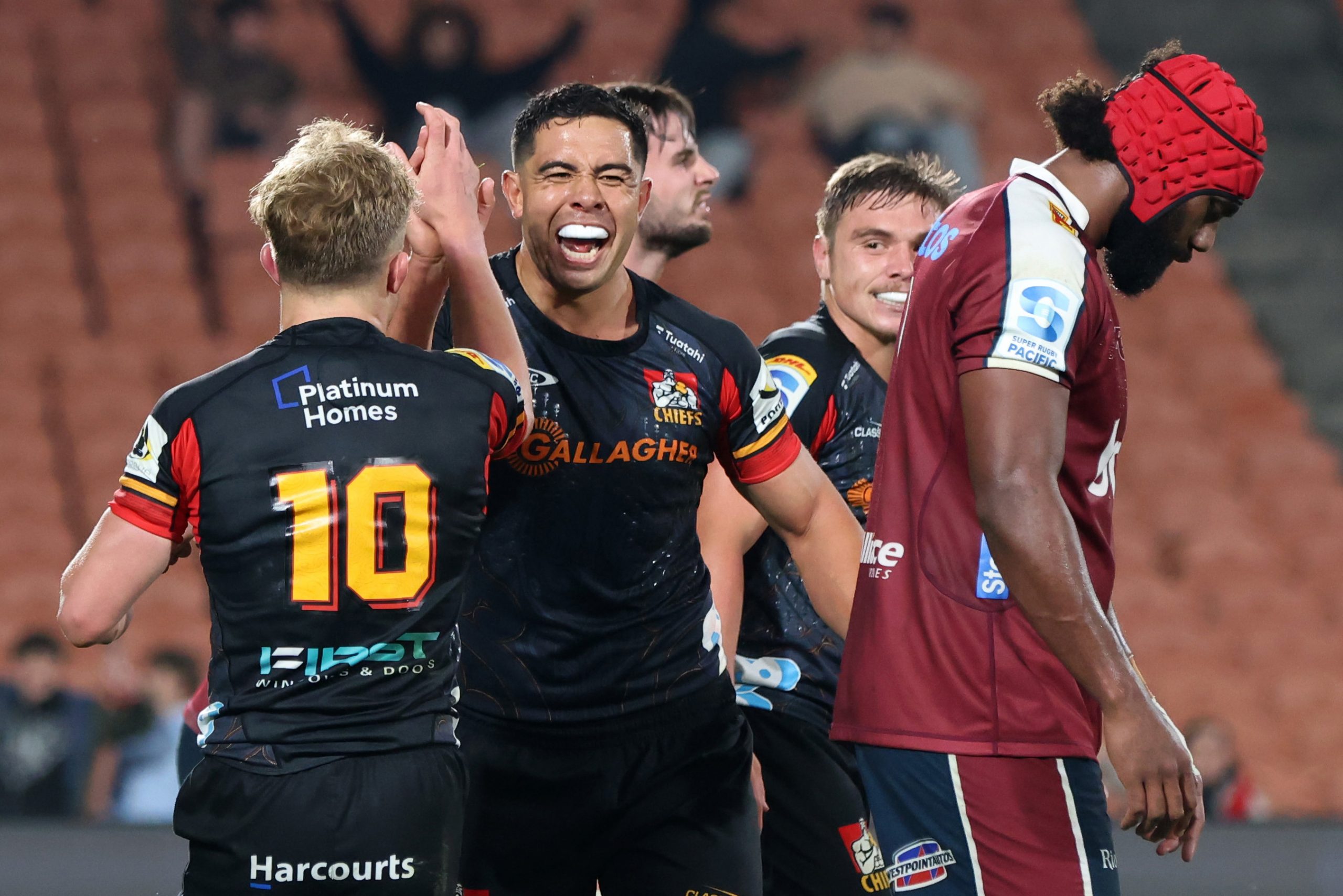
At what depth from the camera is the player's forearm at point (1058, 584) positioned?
2199 millimetres

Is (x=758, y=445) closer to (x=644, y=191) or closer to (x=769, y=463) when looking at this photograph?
(x=769, y=463)

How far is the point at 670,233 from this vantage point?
14.1ft

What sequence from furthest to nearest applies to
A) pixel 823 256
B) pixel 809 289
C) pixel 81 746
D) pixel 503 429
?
1. pixel 809 289
2. pixel 81 746
3. pixel 823 256
4. pixel 503 429

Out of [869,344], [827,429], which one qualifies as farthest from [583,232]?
[869,344]

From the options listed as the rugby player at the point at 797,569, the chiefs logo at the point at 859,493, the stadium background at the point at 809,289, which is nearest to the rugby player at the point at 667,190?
the rugby player at the point at 797,569

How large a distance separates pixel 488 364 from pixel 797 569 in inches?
57.2

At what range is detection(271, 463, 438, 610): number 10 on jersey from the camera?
225 centimetres

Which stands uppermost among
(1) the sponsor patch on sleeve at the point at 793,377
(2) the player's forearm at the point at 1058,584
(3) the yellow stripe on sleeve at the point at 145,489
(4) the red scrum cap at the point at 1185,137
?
(4) the red scrum cap at the point at 1185,137

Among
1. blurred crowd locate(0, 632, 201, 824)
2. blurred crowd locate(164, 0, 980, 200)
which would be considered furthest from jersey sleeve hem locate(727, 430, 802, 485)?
blurred crowd locate(164, 0, 980, 200)

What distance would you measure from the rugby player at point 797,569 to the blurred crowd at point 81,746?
14.0ft

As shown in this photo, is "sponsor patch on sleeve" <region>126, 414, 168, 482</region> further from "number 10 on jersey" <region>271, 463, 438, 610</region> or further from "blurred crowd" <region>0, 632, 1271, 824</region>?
"blurred crowd" <region>0, 632, 1271, 824</region>

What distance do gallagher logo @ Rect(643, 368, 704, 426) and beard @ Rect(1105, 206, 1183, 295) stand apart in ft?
2.95

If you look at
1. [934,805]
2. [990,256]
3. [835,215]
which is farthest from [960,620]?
[835,215]

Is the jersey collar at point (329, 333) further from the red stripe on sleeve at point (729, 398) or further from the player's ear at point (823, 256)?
the player's ear at point (823, 256)
